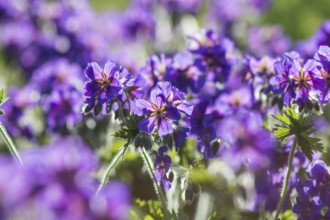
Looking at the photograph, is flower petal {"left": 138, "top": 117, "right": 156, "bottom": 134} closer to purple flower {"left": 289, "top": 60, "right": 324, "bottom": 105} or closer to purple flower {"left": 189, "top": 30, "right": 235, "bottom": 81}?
purple flower {"left": 289, "top": 60, "right": 324, "bottom": 105}

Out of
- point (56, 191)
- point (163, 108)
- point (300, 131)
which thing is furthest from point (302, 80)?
point (56, 191)

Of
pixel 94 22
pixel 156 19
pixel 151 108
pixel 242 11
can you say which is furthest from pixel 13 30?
pixel 151 108

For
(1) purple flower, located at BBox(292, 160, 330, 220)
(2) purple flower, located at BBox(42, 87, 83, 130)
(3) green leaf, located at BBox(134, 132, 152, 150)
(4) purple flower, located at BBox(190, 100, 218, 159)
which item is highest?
(3) green leaf, located at BBox(134, 132, 152, 150)

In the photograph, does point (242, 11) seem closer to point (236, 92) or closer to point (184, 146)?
point (236, 92)

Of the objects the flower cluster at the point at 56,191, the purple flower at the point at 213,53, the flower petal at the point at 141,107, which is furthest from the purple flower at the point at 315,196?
the flower cluster at the point at 56,191

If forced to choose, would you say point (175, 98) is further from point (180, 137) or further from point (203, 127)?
point (203, 127)

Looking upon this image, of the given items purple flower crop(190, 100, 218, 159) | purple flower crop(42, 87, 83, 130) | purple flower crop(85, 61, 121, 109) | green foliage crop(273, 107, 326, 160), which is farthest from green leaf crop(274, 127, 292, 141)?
purple flower crop(42, 87, 83, 130)
